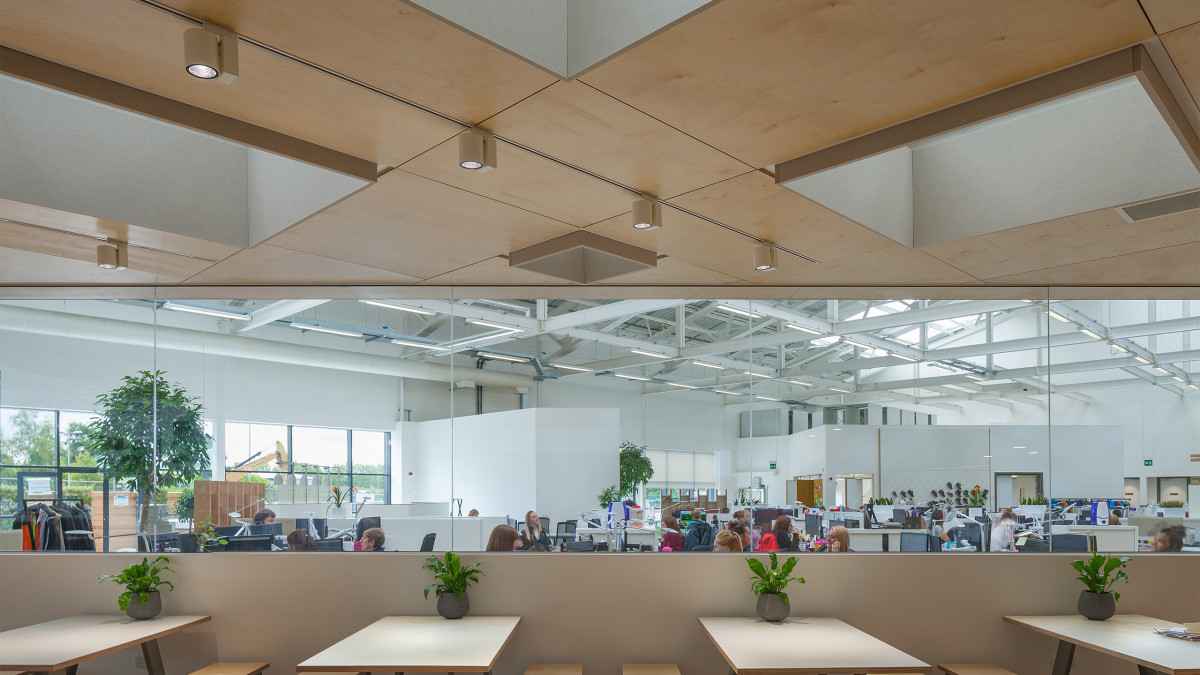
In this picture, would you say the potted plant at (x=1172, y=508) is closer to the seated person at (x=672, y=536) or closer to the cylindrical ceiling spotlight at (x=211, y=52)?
the seated person at (x=672, y=536)

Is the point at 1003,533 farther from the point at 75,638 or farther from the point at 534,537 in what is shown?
the point at 75,638

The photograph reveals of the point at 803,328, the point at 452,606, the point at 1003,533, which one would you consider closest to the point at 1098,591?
the point at 1003,533


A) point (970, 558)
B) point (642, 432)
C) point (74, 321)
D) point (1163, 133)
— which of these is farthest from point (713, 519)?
point (74, 321)

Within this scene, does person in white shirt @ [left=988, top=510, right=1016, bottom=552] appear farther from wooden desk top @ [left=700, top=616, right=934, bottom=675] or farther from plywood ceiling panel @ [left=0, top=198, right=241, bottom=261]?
plywood ceiling panel @ [left=0, top=198, right=241, bottom=261]

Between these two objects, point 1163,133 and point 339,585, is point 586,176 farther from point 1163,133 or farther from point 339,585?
point 339,585

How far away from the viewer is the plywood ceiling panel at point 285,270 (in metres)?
5.93

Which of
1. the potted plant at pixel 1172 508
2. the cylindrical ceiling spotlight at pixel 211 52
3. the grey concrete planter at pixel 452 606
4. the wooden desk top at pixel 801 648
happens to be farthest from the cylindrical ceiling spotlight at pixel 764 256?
the potted plant at pixel 1172 508

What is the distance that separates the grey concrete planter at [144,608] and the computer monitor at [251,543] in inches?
25.7

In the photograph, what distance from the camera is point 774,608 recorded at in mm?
6184

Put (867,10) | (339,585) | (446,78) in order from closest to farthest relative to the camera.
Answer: (867,10) < (446,78) < (339,585)

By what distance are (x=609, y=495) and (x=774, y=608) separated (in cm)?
160

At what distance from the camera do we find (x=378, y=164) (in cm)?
421

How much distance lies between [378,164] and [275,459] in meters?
3.89

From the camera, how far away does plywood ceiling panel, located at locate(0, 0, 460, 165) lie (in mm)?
2859
